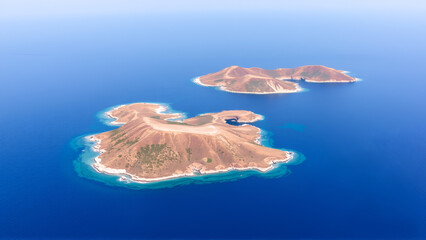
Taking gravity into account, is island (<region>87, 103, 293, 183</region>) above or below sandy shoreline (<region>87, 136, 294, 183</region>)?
above

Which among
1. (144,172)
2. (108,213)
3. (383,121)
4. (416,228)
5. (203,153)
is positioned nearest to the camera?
(416,228)

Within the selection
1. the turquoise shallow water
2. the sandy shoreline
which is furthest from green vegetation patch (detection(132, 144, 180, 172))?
the turquoise shallow water

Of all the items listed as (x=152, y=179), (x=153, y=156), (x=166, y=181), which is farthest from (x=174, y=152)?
(x=152, y=179)

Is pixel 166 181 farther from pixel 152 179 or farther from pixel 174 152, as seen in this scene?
pixel 174 152

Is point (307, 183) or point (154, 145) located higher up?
point (154, 145)

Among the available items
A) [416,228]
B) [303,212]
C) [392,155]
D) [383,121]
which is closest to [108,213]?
[303,212]

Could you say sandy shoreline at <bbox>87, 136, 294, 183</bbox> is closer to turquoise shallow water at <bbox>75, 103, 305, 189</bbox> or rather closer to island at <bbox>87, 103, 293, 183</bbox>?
island at <bbox>87, 103, 293, 183</bbox>

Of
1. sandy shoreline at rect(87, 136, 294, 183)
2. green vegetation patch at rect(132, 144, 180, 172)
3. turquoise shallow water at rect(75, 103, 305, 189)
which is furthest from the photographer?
green vegetation patch at rect(132, 144, 180, 172)

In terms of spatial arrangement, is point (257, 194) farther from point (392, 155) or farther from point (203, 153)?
point (392, 155)
